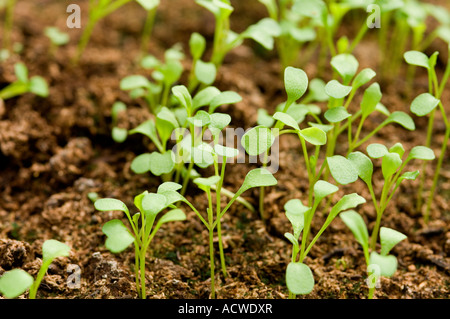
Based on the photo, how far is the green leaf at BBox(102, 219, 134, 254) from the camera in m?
1.01

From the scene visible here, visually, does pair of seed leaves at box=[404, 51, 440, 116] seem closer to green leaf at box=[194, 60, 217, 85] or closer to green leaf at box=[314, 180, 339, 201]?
green leaf at box=[314, 180, 339, 201]

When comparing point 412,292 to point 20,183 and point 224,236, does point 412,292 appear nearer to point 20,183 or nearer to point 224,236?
point 224,236

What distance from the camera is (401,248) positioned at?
55.2 inches

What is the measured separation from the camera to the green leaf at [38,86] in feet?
5.50

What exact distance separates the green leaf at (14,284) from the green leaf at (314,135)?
667 mm

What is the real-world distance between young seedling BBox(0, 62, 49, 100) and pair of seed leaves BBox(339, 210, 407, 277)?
115 cm

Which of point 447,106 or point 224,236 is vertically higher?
point 447,106

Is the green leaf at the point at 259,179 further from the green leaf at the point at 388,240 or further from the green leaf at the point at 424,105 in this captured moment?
the green leaf at the point at 424,105

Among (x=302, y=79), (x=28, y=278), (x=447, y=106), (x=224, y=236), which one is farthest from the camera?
(x=447, y=106)

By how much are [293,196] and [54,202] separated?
0.72m

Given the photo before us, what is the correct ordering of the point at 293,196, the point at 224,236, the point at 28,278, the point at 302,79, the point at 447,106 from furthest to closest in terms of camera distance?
1. the point at 447,106
2. the point at 293,196
3. the point at 224,236
4. the point at 302,79
5. the point at 28,278

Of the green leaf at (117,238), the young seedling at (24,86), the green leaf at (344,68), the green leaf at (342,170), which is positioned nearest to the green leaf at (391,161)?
the green leaf at (342,170)

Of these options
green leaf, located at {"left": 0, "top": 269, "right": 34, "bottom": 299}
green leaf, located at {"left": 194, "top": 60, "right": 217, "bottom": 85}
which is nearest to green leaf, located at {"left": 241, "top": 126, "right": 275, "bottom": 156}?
green leaf, located at {"left": 194, "top": 60, "right": 217, "bottom": 85}
